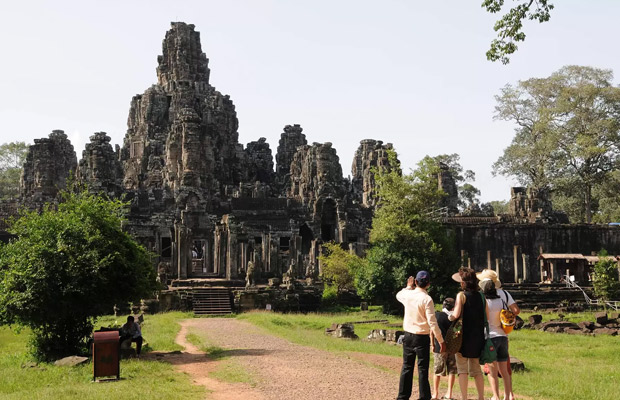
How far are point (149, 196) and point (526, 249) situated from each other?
28076 mm

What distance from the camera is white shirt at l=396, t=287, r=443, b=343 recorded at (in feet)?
29.8

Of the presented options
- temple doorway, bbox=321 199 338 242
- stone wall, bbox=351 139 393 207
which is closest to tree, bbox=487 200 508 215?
stone wall, bbox=351 139 393 207

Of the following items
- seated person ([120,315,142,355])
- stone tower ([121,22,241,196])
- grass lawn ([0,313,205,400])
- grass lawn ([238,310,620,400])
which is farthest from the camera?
stone tower ([121,22,241,196])

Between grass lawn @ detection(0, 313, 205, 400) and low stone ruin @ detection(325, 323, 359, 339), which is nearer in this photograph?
grass lawn @ detection(0, 313, 205, 400)

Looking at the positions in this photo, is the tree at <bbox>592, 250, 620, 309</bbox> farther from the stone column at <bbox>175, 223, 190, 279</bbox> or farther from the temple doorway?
the stone column at <bbox>175, 223, 190, 279</bbox>

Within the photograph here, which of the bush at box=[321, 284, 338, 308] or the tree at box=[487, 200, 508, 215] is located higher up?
the tree at box=[487, 200, 508, 215]

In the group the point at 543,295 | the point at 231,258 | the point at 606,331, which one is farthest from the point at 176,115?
the point at 606,331

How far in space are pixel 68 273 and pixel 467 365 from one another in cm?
1051

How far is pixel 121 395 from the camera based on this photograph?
36.9ft

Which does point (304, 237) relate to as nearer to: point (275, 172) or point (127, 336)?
point (275, 172)

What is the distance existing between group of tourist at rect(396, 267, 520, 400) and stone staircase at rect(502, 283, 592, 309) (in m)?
28.6

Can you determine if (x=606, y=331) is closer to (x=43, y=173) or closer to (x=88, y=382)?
(x=88, y=382)

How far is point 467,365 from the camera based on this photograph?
30.7ft

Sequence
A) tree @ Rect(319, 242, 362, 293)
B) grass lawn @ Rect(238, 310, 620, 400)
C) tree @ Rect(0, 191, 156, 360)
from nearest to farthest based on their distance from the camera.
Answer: grass lawn @ Rect(238, 310, 620, 400), tree @ Rect(0, 191, 156, 360), tree @ Rect(319, 242, 362, 293)
